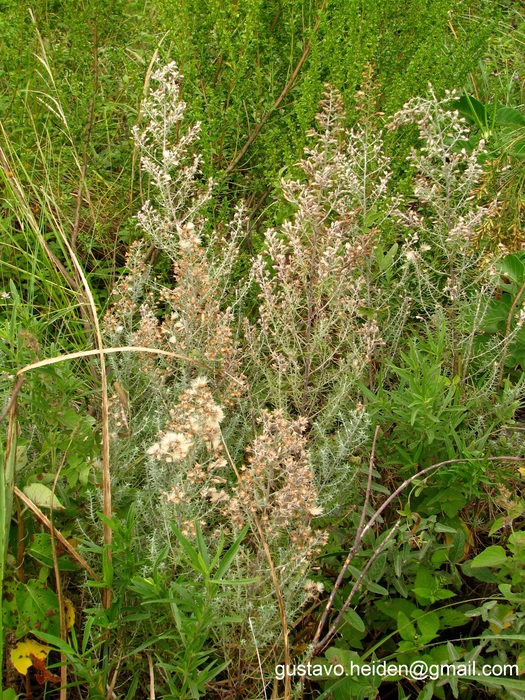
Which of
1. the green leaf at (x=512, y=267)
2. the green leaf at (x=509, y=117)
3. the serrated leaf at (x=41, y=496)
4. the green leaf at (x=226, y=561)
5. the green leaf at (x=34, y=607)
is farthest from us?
the green leaf at (x=509, y=117)

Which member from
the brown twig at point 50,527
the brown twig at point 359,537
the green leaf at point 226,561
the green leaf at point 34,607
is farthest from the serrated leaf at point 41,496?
the brown twig at point 359,537

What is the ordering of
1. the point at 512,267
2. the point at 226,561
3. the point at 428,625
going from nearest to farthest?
the point at 226,561 < the point at 428,625 < the point at 512,267

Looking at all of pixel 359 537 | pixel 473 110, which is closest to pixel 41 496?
pixel 359 537

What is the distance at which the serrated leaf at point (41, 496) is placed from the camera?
1897 mm

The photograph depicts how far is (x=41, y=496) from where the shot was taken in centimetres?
191

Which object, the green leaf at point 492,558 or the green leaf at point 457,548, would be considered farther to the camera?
the green leaf at point 457,548

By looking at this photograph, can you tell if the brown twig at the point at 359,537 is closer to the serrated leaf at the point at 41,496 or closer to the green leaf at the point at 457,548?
the green leaf at the point at 457,548

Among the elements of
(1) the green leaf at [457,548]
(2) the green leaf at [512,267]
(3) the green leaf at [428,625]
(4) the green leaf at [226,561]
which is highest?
(2) the green leaf at [512,267]

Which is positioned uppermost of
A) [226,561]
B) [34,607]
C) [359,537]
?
[226,561]

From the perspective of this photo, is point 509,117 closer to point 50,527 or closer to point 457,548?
point 457,548

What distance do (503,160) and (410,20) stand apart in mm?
764

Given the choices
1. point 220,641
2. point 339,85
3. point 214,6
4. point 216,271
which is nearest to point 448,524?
point 220,641

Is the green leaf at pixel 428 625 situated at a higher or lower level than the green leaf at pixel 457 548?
lower

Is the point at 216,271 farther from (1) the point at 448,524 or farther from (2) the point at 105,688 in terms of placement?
(2) the point at 105,688
